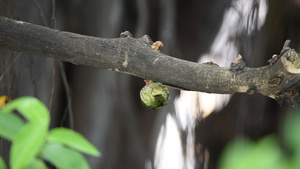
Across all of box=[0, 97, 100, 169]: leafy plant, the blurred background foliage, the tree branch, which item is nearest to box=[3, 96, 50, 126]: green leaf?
box=[0, 97, 100, 169]: leafy plant

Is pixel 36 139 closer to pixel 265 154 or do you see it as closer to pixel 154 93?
pixel 265 154

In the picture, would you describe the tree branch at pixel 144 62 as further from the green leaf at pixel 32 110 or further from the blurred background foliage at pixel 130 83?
the blurred background foliage at pixel 130 83

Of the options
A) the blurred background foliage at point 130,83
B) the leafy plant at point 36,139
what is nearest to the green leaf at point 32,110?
the leafy plant at point 36,139

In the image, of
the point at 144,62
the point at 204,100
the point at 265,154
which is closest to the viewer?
the point at 265,154

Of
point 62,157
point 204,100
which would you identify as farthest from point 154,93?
point 204,100

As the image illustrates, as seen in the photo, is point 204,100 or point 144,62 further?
point 204,100

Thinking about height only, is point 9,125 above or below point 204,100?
below
